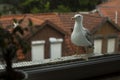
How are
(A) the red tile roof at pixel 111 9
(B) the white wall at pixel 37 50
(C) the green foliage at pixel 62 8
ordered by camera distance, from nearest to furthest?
(B) the white wall at pixel 37 50, (C) the green foliage at pixel 62 8, (A) the red tile roof at pixel 111 9

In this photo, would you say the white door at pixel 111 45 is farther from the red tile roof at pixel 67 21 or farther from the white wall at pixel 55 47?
the white wall at pixel 55 47

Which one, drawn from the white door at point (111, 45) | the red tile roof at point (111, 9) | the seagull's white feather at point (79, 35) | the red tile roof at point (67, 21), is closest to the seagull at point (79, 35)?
the seagull's white feather at point (79, 35)

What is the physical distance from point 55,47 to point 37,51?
0.44 feet

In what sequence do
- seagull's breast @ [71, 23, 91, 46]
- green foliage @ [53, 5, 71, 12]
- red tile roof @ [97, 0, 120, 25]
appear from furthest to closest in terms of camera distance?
1. red tile roof @ [97, 0, 120, 25]
2. green foliage @ [53, 5, 71, 12]
3. seagull's breast @ [71, 23, 91, 46]

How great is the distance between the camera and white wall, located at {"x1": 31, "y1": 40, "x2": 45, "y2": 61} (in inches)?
49.1

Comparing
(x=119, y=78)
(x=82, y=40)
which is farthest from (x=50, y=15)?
(x=119, y=78)

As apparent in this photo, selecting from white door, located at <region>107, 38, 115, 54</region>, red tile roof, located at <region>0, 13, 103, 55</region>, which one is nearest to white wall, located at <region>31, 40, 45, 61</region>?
red tile roof, located at <region>0, 13, 103, 55</region>

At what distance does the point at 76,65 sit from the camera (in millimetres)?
1022

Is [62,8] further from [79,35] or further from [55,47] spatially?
[79,35]

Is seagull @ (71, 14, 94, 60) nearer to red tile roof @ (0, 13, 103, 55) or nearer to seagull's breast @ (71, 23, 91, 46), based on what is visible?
seagull's breast @ (71, 23, 91, 46)

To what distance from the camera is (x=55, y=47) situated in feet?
4.65

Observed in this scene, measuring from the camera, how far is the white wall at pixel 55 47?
4.30 ft

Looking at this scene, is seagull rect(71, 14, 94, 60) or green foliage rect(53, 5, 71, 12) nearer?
seagull rect(71, 14, 94, 60)

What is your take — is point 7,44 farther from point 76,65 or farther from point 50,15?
point 50,15
